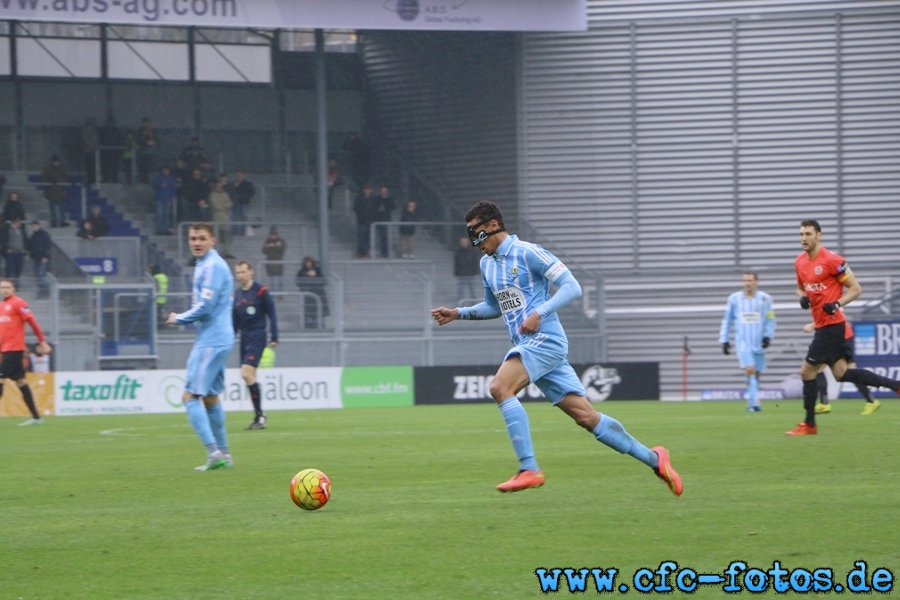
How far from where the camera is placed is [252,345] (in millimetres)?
19078

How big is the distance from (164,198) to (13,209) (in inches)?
156

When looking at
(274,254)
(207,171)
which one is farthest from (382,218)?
(207,171)

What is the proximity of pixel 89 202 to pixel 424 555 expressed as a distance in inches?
1166

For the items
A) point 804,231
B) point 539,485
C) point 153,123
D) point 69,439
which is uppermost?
point 153,123

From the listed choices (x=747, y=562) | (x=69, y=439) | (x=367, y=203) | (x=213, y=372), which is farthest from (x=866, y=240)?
(x=747, y=562)

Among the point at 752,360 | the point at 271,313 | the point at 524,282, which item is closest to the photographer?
the point at 524,282

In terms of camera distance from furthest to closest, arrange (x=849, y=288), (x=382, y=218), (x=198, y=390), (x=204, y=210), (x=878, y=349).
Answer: (x=382, y=218), (x=204, y=210), (x=878, y=349), (x=849, y=288), (x=198, y=390)

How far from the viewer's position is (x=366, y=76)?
1575 inches

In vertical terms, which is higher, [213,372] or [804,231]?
[804,231]

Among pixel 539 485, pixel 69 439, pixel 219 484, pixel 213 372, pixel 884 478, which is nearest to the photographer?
pixel 539 485

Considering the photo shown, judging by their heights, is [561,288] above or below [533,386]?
above

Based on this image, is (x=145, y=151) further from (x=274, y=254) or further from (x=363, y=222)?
(x=363, y=222)

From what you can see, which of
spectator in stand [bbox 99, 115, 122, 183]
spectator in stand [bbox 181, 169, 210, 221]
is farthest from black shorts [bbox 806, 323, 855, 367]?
spectator in stand [bbox 99, 115, 122, 183]

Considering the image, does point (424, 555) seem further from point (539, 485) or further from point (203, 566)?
point (539, 485)
